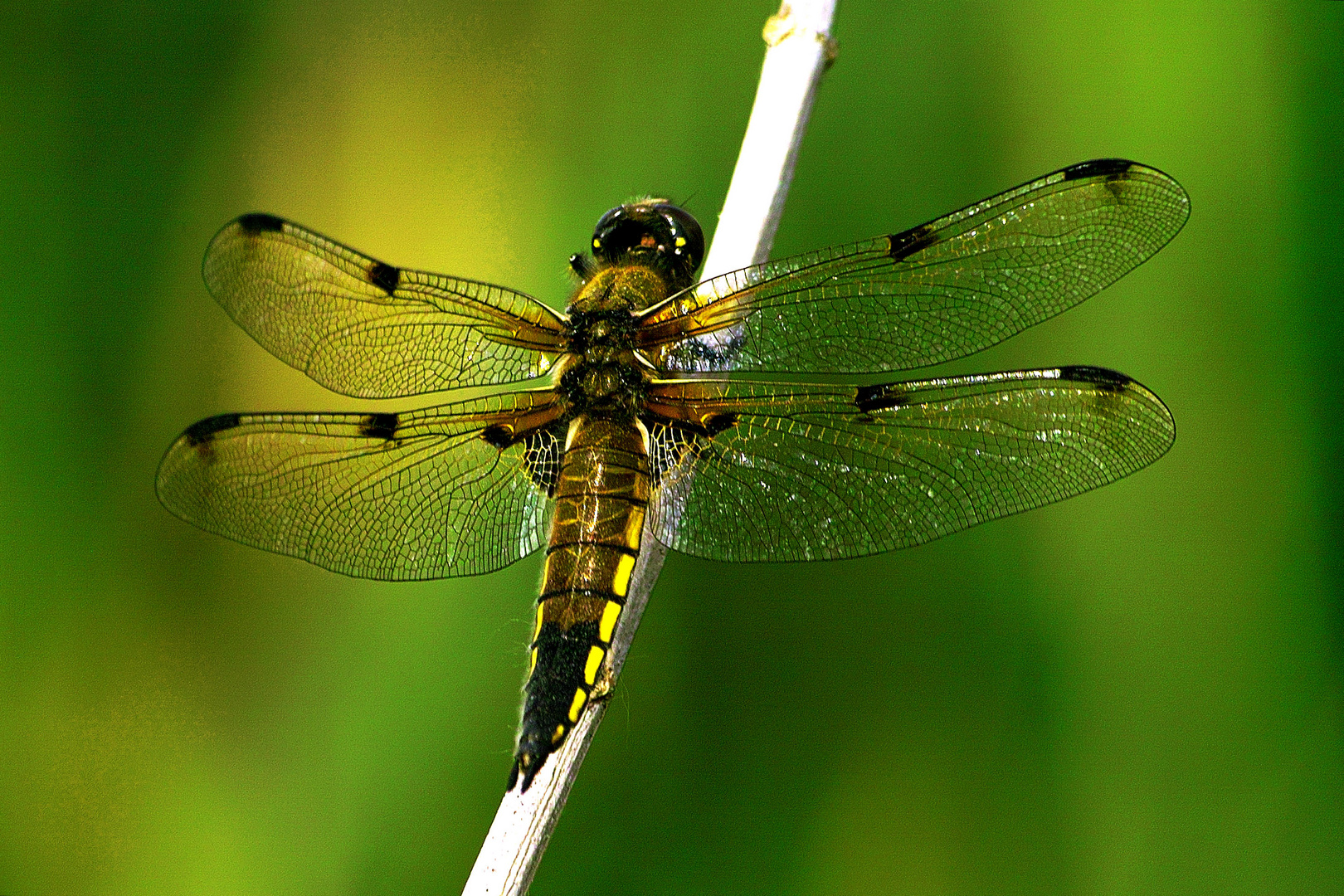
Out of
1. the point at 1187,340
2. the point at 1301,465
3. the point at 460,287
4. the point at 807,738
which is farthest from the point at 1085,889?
the point at 460,287

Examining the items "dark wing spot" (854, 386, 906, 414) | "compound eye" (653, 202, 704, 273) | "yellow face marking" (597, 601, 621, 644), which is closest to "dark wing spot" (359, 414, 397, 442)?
"yellow face marking" (597, 601, 621, 644)

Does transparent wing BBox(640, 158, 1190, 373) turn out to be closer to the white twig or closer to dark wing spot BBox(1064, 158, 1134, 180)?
dark wing spot BBox(1064, 158, 1134, 180)

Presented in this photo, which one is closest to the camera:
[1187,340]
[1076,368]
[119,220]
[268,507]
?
[1076,368]

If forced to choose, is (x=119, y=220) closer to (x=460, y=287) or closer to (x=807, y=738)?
(x=460, y=287)

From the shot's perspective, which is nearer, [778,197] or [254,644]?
[778,197]

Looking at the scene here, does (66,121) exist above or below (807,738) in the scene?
above

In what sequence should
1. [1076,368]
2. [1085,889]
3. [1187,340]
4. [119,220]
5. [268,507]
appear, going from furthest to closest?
[119,220]
[1187,340]
[1085,889]
[268,507]
[1076,368]

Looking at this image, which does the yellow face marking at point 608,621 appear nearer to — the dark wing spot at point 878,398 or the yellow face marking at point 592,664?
the yellow face marking at point 592,664

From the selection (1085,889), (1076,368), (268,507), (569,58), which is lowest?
(1085,889)
